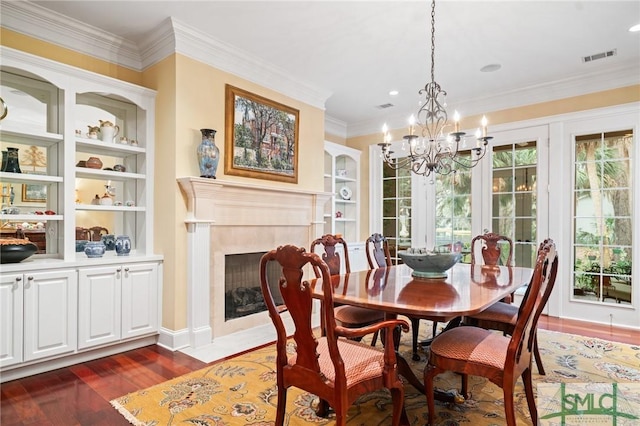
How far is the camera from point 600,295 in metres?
4.21

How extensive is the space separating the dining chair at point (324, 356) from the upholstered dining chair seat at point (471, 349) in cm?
36

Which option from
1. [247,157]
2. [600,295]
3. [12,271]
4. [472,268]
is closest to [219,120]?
[247,157]

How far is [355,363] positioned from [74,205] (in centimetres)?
266

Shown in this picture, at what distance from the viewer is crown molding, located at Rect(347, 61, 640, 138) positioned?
159 inches

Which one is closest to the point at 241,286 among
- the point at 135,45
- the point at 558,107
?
the point at 135,45

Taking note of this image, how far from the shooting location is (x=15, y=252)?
8.73 feet

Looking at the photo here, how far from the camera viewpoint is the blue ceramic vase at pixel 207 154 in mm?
3318

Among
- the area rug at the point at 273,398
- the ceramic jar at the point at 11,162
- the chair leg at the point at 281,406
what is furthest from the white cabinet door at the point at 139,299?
the chair leg at the point at 281,406

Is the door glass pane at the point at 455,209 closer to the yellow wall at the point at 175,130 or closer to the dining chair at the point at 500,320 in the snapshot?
the dining chair at the point at 500,320

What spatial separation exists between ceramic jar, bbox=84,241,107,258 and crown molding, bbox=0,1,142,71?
1717 mm

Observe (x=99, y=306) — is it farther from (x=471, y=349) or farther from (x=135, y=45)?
(x=471, y=349)

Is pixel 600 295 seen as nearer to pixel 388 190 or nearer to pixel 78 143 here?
pixel 388 190

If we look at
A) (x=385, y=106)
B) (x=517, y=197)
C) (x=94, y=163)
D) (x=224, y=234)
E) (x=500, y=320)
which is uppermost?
(x=385, y=106)

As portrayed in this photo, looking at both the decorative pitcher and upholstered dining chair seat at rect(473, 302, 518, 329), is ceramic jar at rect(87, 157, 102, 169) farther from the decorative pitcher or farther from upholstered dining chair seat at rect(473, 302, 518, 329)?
upholstered dining chair seat at rect(473, 302, 518, 329)
